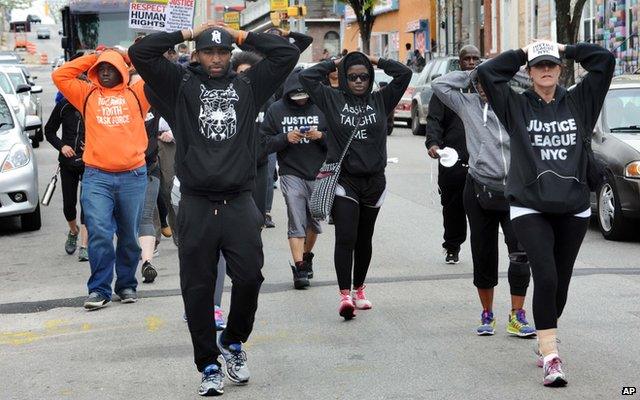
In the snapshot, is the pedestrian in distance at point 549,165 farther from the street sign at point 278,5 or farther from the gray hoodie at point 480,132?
the street sign at point 278,5

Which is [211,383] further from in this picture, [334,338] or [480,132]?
[480,132]

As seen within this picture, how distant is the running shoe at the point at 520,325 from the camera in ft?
26.3

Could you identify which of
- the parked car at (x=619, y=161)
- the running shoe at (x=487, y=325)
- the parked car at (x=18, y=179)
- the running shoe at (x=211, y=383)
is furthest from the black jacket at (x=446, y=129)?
the parked car at (x=18, y=179)

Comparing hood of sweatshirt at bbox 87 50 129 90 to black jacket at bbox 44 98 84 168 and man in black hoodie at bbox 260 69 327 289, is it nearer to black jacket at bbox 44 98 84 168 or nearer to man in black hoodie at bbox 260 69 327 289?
man in black hoodie at bbox 260 69 327 289

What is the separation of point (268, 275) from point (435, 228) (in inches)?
137

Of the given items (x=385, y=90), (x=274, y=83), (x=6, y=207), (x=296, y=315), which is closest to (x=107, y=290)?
(x=296, y=315)

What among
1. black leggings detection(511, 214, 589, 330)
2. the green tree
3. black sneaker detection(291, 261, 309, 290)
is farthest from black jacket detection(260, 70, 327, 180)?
the green tree

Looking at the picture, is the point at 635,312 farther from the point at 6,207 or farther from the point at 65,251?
the point at 6,207

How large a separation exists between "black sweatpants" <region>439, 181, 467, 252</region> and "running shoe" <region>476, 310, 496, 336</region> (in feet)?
9.91

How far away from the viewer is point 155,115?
1129cm

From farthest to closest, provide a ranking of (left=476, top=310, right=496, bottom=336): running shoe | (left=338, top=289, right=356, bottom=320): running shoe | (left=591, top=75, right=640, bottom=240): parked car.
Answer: (left=591, top=75, right=640, bottom=240): parked car, (left=338, top=289, right=356, bottom=320): running shoe, (left=476, top=310, right=496, bottom=336): running shoe

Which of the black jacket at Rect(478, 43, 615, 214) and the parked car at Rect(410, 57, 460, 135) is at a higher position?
the black jacket at Rect(478, 43, 615, 214)

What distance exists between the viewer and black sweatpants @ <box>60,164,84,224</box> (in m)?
11.7

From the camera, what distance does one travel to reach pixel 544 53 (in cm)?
689
